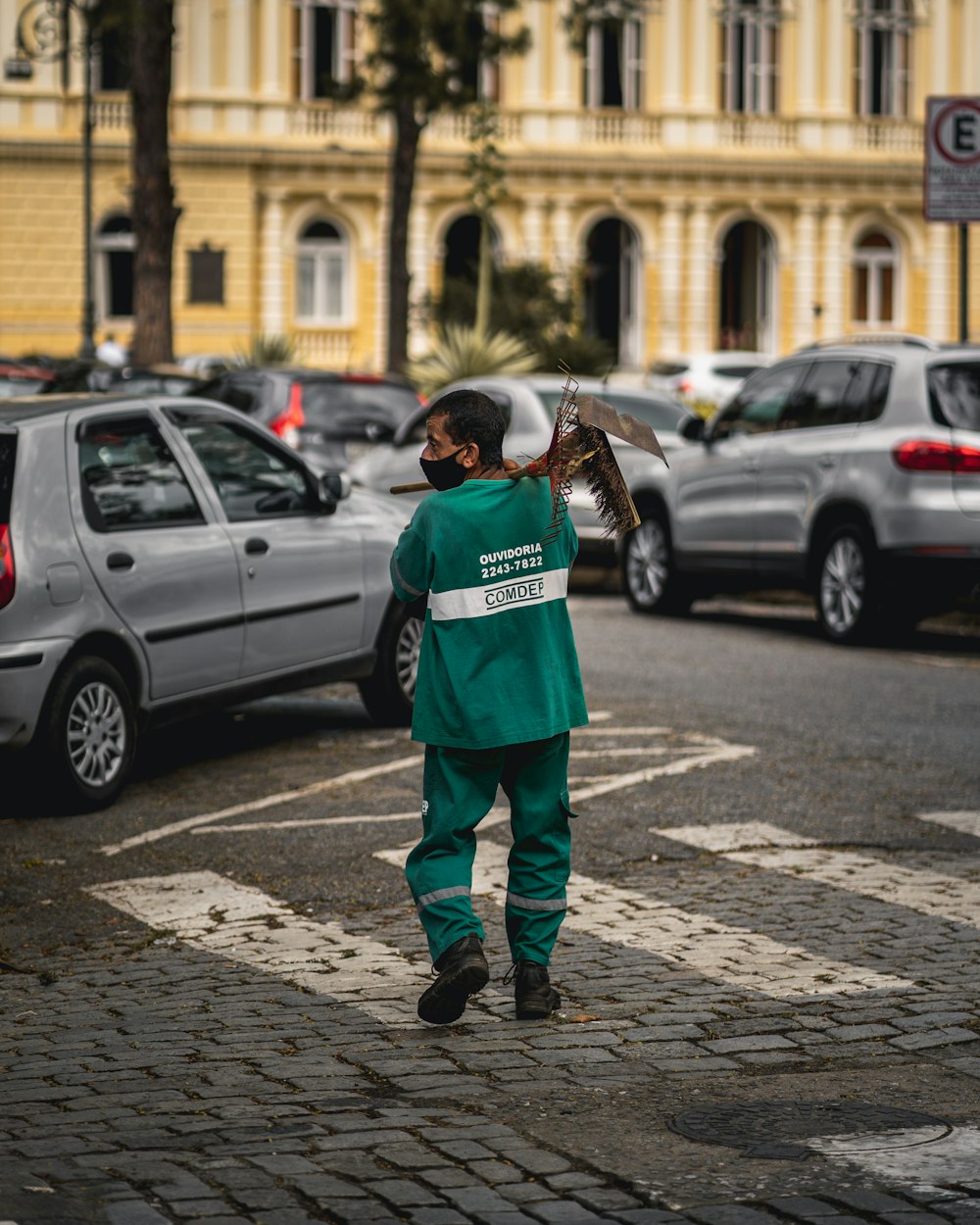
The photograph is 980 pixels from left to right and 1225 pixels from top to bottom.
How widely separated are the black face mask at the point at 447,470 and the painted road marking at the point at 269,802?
9.34 feet

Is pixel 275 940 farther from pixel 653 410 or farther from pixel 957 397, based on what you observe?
pixel 653 410

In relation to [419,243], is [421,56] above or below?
above

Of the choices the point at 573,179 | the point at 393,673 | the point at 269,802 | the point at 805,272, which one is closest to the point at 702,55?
the point at 573,179

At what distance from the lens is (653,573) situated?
16.4 meters

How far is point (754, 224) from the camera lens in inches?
2142

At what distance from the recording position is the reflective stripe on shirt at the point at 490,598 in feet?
19.5

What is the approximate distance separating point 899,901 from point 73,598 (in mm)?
3431

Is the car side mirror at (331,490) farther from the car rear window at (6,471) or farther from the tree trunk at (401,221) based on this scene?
the tree trunk at (401,221)

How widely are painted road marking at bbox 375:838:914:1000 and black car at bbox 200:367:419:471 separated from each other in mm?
11619

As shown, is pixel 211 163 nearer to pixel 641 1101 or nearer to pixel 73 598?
pixel 73 598

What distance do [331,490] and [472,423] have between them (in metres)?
4.43

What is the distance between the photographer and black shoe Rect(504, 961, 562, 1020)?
234 inches

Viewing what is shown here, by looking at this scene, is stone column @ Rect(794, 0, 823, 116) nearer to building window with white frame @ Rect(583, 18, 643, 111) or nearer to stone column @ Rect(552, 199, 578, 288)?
building window with white frame @ Rect(583, 18, 643, 111)

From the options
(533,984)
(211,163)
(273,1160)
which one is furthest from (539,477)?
(211,163)
